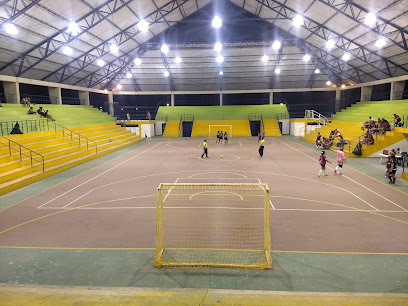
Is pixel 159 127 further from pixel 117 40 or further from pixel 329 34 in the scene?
pixel 329 34

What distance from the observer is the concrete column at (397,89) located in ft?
105

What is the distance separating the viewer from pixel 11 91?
1102 inches

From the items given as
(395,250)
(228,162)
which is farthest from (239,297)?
(228,162)

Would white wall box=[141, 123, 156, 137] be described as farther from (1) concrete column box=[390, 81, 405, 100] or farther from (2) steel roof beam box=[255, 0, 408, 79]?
(1) concrete column box=[390, 81, 405, 100]

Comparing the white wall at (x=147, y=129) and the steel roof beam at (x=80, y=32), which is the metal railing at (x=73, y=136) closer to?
the steel roof beam at (x=80, y=32)

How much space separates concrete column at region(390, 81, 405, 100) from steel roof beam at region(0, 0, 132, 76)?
29.0m

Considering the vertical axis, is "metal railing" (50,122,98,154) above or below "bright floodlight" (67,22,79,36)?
below

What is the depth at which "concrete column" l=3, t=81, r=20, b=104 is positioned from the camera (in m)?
27.9

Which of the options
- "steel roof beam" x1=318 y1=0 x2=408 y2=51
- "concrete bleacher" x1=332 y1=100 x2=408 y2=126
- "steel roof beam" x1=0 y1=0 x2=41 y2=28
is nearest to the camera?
"steel roof beam" x1=0 y1=0 x2=41 y2=28

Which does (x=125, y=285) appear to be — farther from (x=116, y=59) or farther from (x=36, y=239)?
(x=116, y=59)

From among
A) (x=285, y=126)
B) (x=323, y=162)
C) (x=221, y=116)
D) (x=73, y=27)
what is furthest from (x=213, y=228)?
(x=221, y=116)

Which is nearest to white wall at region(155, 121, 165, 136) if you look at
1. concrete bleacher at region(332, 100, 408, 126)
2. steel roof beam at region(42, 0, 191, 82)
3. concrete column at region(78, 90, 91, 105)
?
concrete column at region(78, 90, 91, 105)

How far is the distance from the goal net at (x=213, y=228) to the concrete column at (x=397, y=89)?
27.9 meters

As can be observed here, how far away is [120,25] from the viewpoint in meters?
28.8
